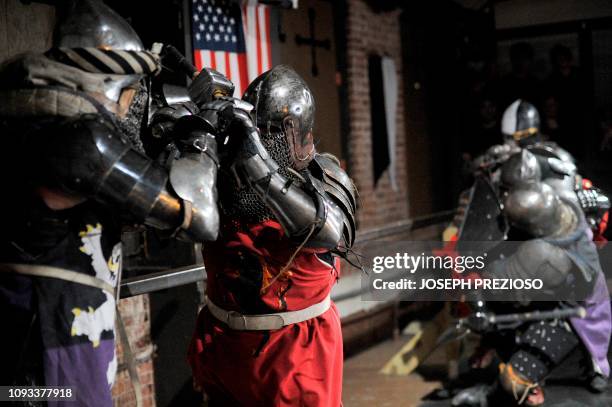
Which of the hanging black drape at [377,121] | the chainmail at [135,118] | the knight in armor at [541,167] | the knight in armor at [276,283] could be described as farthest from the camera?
the hanging black drape at [377,121]

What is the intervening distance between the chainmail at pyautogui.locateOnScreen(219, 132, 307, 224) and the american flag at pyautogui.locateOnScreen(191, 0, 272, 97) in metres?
1.93

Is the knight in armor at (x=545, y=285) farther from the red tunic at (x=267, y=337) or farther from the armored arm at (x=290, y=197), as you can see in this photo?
the armored arm at (x=290, y=197)

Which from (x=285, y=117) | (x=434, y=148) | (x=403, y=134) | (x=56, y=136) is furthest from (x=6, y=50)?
(x=434, y=148)

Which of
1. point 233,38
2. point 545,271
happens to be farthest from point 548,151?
point 233,38

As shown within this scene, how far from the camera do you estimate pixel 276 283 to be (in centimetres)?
241

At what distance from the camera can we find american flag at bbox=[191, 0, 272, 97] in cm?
430

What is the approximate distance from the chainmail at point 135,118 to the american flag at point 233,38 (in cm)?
214

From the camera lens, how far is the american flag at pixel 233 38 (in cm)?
430

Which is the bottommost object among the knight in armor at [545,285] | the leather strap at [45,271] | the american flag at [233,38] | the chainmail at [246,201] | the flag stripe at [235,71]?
the knight in armor at [545,285]

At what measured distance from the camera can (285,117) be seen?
2.47 m

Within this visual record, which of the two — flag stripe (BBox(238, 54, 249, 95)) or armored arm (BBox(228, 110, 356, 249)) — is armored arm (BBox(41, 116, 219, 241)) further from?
flag stripe (BBox(238, 54, 249, 95))

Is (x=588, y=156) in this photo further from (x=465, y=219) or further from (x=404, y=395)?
(x=404, y=395)

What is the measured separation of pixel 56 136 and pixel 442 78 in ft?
23.0

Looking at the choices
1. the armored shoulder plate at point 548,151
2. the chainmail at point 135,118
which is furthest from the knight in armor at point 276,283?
the armored shoulder plate at point 548,151
